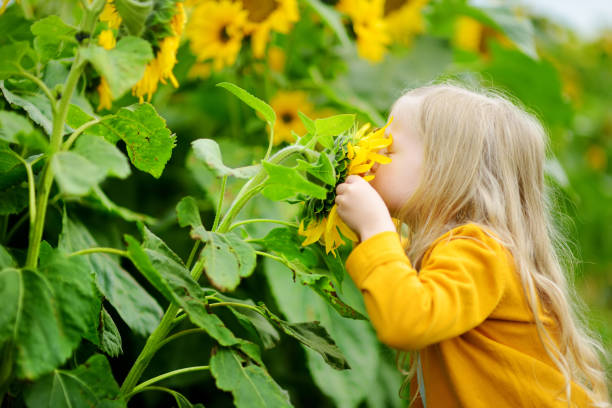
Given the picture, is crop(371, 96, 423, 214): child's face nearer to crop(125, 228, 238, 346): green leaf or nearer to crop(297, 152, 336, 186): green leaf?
crop(297, 152, 336, 186): green leaf

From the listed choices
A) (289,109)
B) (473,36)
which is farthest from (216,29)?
(473,36)

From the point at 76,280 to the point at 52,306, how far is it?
32mm

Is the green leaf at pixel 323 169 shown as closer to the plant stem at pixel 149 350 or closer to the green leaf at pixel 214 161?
the green leaf at pixel 214 161

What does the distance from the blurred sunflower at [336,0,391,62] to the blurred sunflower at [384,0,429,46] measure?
0.29m

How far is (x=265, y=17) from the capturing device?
1.38 meters

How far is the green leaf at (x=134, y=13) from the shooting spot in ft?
2.18

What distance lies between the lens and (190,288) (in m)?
0.68

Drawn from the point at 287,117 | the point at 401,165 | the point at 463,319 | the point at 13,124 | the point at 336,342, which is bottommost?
the point at 336,342

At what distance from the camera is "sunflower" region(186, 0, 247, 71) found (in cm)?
135

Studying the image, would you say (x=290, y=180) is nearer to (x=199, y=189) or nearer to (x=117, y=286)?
(x=117, y=286)

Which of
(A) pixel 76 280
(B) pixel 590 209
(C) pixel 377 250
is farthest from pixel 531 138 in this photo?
(B) pixel 590 209

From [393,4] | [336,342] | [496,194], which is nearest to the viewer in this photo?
[496,194]

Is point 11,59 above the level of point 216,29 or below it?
above

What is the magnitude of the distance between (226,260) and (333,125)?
205mm
